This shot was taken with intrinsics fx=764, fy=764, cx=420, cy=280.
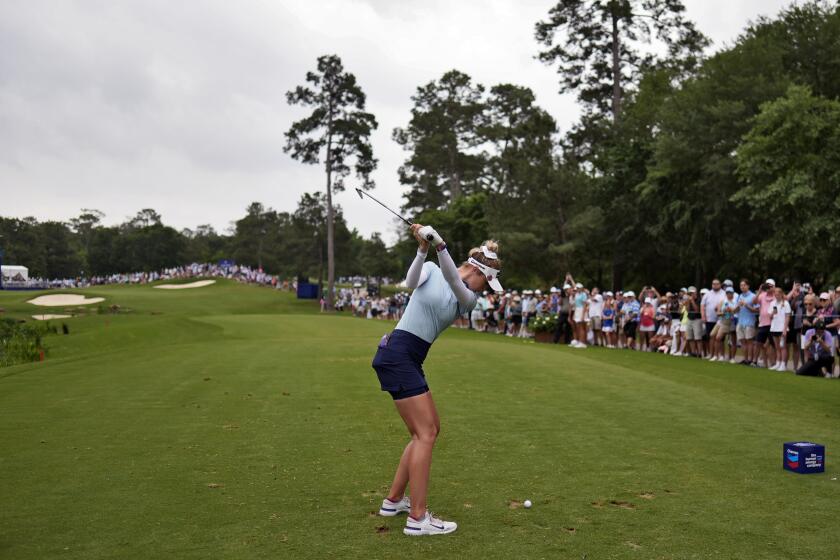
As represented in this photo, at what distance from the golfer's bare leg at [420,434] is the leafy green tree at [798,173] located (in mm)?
25017

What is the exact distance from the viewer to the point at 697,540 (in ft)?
18.4

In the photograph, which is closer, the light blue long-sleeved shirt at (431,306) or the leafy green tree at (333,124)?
the light blue long-sleeved shirt at (431,306)

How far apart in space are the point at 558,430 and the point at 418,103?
77860mm

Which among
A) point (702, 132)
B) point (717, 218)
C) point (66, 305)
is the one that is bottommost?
point (66, 305)

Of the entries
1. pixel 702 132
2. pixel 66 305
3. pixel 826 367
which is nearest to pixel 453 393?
pixel 826 367

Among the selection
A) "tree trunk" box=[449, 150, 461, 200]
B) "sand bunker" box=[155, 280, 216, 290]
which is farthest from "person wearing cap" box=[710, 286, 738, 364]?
"sand bunker" box=[155, 280, 216, 290]

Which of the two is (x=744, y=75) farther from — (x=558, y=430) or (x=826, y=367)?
(x=558, y=430)

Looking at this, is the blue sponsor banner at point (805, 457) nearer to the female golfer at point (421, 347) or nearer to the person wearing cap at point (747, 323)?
the female golfer at point (421, 347)

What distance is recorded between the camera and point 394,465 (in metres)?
8.05

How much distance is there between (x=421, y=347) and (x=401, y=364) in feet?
0.78

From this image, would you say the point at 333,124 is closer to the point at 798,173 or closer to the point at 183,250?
the point at 798,173

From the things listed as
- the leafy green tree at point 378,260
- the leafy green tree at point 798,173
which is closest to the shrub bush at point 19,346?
the leafy green tree at point 798,173

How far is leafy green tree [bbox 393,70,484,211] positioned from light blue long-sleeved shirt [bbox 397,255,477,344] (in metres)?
76.6

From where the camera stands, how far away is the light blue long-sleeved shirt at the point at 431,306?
19.8 feet
